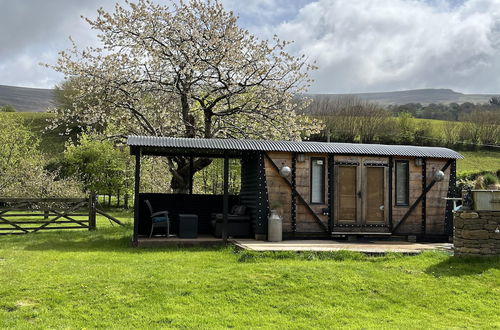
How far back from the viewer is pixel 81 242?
10977mm

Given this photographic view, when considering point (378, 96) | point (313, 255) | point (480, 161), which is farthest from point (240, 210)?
point (378, 96)

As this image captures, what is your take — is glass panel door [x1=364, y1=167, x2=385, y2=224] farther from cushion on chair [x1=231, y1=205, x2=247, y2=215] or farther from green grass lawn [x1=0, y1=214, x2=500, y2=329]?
cushion on chair [x1=231, y1=205, x2=247, y2=215]

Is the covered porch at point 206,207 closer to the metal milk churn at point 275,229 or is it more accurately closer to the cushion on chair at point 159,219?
the cushion on chair at point 159,219

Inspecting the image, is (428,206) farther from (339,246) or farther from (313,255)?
(313,255)

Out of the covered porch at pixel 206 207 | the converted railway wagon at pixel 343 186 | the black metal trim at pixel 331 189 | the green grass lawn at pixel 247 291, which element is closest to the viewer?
the green grass lawn at pixel 247 291

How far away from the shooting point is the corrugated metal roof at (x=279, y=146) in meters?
10.0

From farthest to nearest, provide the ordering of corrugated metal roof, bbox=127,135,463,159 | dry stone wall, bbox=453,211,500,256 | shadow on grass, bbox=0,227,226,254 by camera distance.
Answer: corrugated metal roof, bbox=127,135,463,159, shadow on grass, bbox=0,227,226,254, dry stone wall, bbox=453,211,500,256

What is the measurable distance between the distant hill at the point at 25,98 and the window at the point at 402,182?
216ft

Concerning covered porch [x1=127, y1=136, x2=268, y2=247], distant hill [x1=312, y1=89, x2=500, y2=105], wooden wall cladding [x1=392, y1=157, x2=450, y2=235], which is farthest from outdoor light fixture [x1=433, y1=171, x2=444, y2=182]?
distant hill [x1=312, y1=89, x2=500, y2=105]

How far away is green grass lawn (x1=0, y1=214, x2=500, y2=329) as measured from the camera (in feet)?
18.9

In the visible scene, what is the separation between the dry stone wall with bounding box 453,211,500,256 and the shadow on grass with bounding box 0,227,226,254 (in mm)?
4625

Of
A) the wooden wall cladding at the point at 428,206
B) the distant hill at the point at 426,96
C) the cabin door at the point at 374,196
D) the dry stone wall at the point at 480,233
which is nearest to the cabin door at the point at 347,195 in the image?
the cabin door at the point at 374,196

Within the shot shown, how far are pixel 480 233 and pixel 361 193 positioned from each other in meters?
3.06

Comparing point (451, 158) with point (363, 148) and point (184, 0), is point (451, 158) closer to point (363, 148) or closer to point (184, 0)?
point (363, 148)
